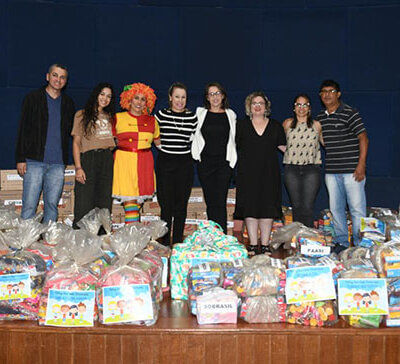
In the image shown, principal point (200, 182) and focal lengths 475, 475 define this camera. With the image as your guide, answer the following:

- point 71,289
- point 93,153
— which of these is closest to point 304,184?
point 93,153

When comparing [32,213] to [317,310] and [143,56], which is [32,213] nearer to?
[143,56]

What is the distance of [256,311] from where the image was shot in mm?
2010

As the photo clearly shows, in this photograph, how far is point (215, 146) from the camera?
12.6 ft

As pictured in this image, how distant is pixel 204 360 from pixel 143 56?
12.1 ft

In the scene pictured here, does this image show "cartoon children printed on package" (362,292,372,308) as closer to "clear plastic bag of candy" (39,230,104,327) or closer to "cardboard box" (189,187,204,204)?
"clear plastic bag of candy" (39,230,104,327)

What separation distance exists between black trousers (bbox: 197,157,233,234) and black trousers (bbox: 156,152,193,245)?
0.13 m

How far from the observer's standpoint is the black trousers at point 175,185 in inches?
153

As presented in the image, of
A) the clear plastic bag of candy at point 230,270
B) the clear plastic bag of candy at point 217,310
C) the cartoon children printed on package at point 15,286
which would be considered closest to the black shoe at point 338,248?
the clear plastic bag of candy at point 230,270

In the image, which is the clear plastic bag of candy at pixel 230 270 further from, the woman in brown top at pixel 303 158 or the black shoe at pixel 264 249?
the woman in brown top at pixel 303 158

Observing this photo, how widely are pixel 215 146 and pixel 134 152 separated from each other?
0.66m

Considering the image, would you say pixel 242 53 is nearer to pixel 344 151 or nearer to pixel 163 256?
pixel 344 151

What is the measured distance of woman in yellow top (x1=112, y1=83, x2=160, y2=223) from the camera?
385 cm

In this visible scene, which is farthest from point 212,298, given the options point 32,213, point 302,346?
point 32,213

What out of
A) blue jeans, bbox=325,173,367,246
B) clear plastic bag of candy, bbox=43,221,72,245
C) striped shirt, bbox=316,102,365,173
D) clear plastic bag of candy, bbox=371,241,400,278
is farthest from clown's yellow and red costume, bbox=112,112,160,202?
clear plastic bag of candy, bbox=371,241,400,278
